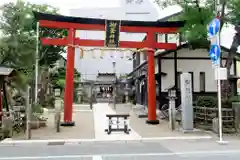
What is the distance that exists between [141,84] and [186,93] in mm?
15180

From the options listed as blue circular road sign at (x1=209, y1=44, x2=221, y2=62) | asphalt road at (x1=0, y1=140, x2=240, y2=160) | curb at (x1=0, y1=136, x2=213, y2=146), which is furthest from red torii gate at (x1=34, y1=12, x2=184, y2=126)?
asphalt road at (x1=0, y1=140, x2=240, y2=160)

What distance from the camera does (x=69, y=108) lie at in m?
15.3

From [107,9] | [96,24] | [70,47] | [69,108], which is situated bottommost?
[69,108]

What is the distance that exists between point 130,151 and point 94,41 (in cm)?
839

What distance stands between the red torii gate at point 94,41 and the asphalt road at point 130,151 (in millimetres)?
5088

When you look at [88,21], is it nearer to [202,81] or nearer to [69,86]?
[69,86]

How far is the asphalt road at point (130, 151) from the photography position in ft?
27.9

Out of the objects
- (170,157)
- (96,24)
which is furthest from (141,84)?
(170,157)

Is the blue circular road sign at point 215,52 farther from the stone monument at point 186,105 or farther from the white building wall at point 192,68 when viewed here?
the white building wall at point 192,68

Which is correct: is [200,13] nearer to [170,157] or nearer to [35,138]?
[170,157]

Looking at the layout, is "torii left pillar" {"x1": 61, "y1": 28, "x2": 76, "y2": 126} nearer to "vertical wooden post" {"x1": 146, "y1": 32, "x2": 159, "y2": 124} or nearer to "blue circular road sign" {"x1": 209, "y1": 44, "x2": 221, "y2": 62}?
"vertical wooden post" {"x1": 146, "y1": 32, "x2": 159, "y2": 124}

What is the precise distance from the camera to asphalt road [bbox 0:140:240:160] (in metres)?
8.49

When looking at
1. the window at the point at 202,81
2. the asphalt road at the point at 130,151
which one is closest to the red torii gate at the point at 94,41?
the asphalt road at the point at 130,151

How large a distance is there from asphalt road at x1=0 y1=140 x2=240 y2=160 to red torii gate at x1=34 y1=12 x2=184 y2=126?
509 centimetres
